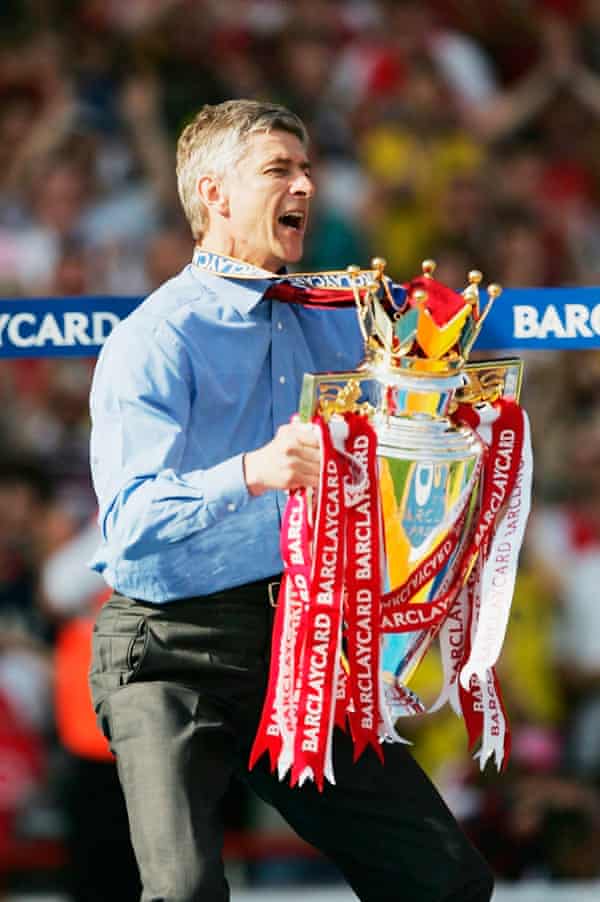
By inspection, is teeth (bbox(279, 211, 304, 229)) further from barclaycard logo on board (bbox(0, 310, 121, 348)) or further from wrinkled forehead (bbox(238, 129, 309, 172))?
barclaycard logo on board (bbox(0, 310, 121, 348))

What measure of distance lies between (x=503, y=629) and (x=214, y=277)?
31.9 inches

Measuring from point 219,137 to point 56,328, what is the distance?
0.66 metres

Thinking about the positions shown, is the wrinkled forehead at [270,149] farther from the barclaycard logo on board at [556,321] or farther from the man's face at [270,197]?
the barclaycard logo on board at [556,321]

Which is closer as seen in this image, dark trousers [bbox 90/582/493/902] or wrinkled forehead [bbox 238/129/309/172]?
dark trousers [bbox 90/582/493/902]

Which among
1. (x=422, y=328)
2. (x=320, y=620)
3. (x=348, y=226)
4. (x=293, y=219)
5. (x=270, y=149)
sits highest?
(x=348, y=226)

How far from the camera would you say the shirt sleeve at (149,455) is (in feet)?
9.40

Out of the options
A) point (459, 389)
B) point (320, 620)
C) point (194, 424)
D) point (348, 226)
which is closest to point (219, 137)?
point (194, 424)

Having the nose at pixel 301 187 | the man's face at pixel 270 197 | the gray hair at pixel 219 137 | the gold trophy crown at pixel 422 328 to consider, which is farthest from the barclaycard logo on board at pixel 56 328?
the gold trophy crown at pixel 422 328

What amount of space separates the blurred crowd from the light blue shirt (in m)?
2.30

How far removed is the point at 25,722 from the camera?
564 centimetres

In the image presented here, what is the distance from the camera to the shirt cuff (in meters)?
2.85

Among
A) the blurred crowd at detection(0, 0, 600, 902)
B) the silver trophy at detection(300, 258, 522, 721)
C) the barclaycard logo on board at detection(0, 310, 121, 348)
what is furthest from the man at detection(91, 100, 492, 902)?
the blurred crowd at detection(0, 0, 600, 902)

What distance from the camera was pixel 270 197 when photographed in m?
3.24

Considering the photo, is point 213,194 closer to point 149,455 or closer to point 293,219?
point 293,219
